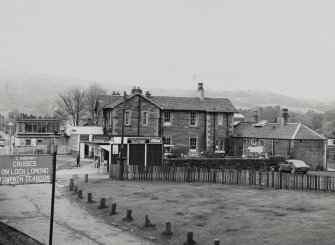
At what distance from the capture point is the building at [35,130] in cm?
7162

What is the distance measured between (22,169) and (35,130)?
62.4 meters

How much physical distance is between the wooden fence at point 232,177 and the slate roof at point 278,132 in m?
16.6

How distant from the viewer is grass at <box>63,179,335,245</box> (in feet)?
59.6

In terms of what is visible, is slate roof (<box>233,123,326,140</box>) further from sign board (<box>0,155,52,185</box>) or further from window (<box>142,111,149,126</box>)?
sign board (<box>0,155,52,185</box>)

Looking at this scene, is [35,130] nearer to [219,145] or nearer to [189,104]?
[189,104]

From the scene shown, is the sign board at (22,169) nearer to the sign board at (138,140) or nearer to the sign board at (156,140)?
the sign board at (138,140)

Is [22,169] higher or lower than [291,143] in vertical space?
lower

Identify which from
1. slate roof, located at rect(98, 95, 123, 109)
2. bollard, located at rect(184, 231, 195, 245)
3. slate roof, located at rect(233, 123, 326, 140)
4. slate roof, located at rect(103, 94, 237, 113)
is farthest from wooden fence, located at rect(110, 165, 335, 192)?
slate roof, located at rect(98, 95, 123, 109)

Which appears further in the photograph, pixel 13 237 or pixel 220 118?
pixel 220 118

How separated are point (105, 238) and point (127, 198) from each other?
28.9ft

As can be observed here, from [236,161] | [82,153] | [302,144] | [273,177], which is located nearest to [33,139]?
[82,153]

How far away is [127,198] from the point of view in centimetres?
2738

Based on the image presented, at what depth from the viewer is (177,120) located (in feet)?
179

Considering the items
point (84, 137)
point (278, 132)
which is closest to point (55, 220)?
point (84, 137)
